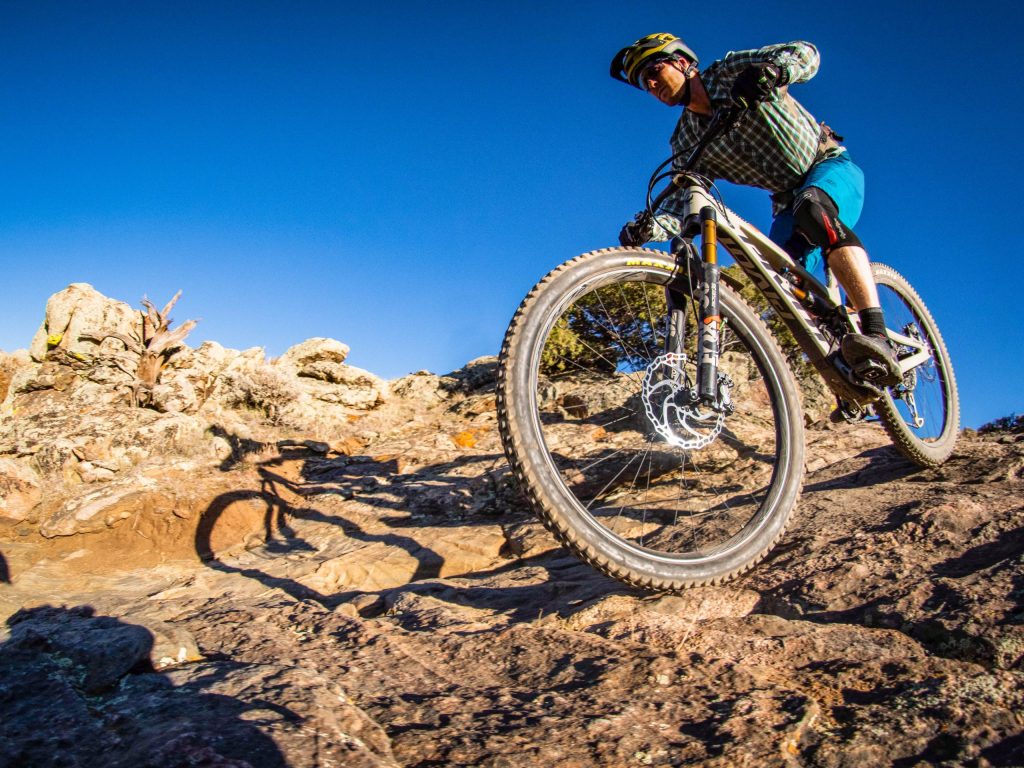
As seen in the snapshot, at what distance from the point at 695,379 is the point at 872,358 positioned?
1.06 m

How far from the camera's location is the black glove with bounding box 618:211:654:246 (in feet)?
10.8

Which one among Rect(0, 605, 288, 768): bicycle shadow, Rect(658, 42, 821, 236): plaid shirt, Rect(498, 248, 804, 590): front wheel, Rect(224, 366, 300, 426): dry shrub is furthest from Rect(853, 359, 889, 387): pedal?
Rect(224, 366, 300, 426): dry shrub

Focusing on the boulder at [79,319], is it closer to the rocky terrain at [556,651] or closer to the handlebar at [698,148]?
the rocky terrain at [556,651]

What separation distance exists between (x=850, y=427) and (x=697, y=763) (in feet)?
19.1

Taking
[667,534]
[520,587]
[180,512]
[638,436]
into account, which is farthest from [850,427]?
[180,512]

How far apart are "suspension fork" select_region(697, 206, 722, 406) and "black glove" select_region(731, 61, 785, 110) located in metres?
0.53

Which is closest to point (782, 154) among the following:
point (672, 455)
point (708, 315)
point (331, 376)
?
point (708, 315)

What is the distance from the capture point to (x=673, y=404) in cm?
275

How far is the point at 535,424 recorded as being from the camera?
235 cm

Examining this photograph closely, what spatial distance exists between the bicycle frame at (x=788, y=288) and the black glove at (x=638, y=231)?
19 cm

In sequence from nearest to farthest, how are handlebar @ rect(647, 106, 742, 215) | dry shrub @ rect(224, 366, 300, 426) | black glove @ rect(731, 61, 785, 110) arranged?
black glove @ rect(731, 61, 785, 110) < handlebar @ rect(647, 106, 742, 215) < dry shrub @ rect(224, 366, 300, 426)

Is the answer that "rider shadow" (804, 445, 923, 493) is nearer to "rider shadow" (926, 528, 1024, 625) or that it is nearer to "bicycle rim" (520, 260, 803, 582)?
"bicycle rim" (520, 260, 803, 582)

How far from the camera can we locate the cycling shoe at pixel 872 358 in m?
3.16

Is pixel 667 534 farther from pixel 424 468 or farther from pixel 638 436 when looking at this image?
pixel 424 468
